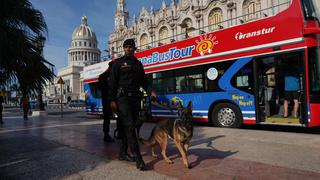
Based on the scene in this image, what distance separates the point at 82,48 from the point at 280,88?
118 metres

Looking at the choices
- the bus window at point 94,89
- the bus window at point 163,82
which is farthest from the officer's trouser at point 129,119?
the bus window at point 94,89

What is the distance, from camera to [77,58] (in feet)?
394

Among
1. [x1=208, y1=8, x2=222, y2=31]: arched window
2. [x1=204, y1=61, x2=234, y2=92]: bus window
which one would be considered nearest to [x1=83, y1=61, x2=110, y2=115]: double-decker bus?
[x1=204, y1=61, x2=234, y2=92]: bus window

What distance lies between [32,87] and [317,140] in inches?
265

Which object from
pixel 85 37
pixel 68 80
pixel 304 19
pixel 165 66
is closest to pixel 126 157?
pixel 304 19

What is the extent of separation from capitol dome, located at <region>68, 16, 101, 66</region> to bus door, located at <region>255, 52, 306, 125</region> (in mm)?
113655

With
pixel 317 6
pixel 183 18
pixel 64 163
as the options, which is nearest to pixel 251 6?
pixel 183 18

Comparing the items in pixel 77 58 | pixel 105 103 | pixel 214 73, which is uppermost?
pixel 77 58

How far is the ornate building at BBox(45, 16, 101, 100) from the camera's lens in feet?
361

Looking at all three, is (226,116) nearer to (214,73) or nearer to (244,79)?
(244,79)

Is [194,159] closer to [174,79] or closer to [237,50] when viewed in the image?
[237,50]

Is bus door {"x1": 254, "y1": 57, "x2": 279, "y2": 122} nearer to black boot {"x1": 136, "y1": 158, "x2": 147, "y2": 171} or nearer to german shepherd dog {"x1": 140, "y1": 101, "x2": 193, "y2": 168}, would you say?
german shepherd dog {"x1": 140, "y1": 101, "x2": 193, "y2": 168}

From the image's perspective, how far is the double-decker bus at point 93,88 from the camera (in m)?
15.2

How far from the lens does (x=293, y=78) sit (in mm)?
7914
